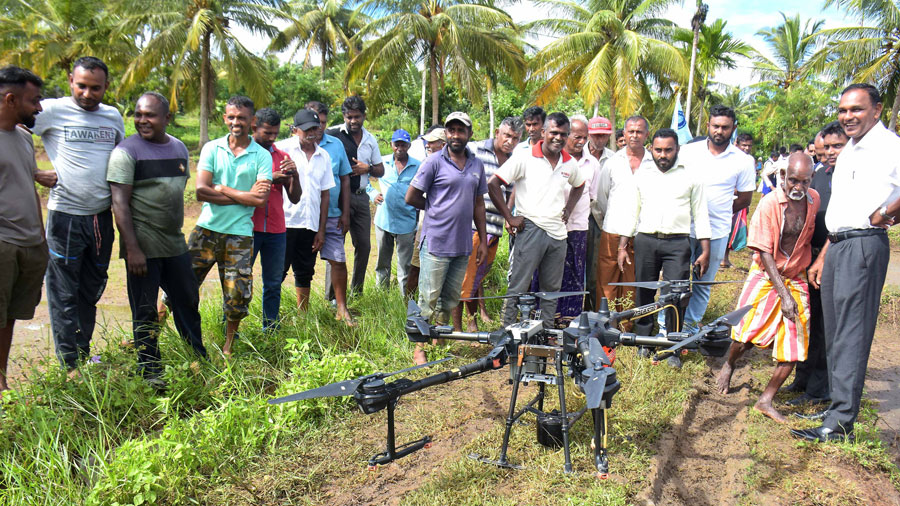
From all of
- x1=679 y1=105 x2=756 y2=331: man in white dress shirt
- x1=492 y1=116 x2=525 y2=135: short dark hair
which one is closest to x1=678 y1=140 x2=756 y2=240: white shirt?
x1=679 y1=105 x2=756 y2=331: man in white dress shirt

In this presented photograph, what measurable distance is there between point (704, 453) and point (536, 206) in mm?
2291

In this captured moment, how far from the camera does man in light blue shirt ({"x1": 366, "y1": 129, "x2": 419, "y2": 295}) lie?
616 centimetres

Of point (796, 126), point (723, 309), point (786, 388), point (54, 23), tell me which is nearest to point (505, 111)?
point (796, 126)

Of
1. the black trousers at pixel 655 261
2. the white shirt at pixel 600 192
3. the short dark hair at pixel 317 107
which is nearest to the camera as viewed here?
the black trousers at pixel 655 261

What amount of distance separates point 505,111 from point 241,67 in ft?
46.3

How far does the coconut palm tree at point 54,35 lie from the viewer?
22.5 meters

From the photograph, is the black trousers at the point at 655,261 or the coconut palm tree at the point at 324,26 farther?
the coconut palm tree at the point at 324,26

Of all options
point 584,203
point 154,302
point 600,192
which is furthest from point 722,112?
point 154,302

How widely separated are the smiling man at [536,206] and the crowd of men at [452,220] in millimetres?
15

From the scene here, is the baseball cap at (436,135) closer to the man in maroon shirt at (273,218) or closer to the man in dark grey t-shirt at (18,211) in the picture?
the man in maroon shirt at (273,218)

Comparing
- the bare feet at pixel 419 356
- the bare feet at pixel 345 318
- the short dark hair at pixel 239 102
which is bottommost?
the bare feet at pixel 419 356

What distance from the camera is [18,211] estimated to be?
347 centimetres

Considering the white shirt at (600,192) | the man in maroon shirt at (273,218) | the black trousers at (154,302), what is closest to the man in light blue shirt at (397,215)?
the man in maroon shirt at (273,218)

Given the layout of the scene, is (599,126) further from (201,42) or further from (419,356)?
(201,42)
